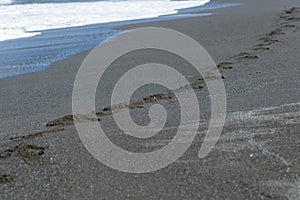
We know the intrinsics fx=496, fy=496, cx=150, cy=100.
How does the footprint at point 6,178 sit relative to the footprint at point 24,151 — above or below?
above

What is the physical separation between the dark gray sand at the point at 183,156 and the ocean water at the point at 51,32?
254 centimetres

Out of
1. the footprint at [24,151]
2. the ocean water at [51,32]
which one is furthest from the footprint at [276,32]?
the footprint at [24,151]

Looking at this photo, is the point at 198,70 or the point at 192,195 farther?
the point at 198,70

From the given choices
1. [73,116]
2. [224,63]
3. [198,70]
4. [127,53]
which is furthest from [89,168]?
[127,53]

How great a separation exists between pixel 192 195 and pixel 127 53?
20.2 feet

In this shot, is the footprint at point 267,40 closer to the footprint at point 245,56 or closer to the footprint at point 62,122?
the footprint at point 245,56

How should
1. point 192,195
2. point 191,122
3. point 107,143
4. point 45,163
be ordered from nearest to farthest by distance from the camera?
point 192,195, point 45,163, point 107,143, point 191,122

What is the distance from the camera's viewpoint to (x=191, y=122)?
3.94m

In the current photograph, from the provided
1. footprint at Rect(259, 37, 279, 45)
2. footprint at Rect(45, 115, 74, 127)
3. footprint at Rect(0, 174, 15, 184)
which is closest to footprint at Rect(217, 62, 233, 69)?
footprint at Rect(259, 37, 279, 45)

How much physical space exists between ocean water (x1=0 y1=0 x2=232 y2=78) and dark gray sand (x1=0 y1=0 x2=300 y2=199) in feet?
8.33

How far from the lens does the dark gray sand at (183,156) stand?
2779 mm

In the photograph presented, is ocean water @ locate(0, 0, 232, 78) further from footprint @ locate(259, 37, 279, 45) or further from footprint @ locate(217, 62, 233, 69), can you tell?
footprint @ locate(259, 37, 279, 45)

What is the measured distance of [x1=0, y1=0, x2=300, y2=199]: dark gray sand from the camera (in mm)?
2779

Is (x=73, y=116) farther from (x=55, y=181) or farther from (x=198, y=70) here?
(x=198, y=70)
